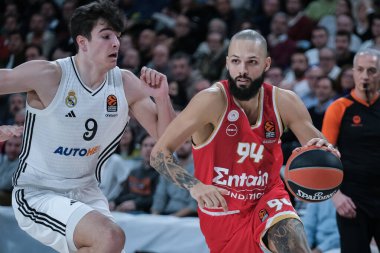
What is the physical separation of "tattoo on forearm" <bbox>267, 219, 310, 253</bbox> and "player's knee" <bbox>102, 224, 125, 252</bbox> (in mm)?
944

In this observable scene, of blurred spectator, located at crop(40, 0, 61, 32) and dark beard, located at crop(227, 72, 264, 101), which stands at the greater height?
dark beard, located at crop(227, 72, 264, 101)

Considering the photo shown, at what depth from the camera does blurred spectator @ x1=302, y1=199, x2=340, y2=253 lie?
7.09m

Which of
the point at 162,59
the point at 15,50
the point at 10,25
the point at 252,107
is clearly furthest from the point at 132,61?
the point at 252,107

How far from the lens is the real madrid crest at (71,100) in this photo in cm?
491

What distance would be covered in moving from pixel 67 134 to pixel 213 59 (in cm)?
590

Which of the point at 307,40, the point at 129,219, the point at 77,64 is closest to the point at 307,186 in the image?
the point at 77,64

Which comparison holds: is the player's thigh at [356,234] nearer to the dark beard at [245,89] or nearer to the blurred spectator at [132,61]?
the dark beard at [245,89]

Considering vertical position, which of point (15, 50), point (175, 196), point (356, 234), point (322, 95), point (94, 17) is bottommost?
point (175, 196)

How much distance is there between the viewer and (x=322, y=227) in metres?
7.14

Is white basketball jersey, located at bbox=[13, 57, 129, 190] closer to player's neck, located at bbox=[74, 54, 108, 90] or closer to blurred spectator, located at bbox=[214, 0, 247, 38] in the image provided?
player's neck, located at bbox=[74, 54, 108, 90]

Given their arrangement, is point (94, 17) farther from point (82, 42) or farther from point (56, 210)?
point (56, 210)

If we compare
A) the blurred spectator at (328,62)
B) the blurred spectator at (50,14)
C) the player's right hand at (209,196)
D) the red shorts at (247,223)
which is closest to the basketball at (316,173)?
the red shorts at (247,223)

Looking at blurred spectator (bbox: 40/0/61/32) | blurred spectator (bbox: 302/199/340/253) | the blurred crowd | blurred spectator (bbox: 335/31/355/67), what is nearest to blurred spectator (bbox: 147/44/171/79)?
the blurred crowd

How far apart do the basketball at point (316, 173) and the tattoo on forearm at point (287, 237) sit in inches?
7.5
